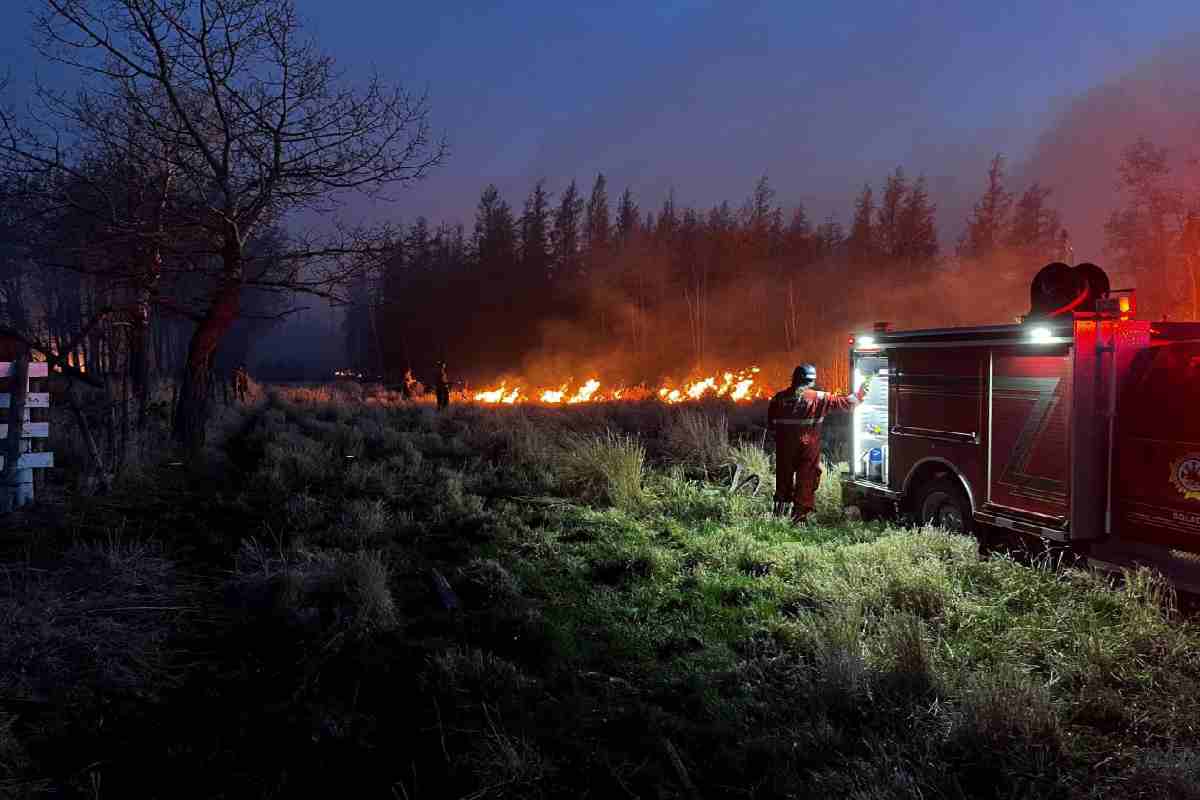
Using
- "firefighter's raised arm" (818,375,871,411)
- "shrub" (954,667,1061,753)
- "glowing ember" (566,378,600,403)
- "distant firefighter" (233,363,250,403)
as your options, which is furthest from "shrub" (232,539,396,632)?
"glowing ember" (566,378,600,403)

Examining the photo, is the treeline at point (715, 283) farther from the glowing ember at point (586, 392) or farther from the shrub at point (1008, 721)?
the shrub at point (1008, 721)

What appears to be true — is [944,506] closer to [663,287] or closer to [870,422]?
[870,422]

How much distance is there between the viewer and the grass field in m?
3.52

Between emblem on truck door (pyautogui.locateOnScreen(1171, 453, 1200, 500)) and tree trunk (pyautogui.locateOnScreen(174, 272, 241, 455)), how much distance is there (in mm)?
10838

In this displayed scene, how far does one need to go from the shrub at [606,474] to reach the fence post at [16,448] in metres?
5.92

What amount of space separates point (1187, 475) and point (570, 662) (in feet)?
13.5

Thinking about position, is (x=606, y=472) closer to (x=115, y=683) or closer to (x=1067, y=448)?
(x=1067, y=448)

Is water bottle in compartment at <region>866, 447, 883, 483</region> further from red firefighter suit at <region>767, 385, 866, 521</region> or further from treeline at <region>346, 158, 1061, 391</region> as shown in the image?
treeline at <region>346, 158, 1061, 391</region>

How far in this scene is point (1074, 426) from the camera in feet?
18.8

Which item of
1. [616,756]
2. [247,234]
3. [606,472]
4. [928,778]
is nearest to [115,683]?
[616,756]

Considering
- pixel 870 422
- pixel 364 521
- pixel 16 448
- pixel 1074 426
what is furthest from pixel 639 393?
pixel 1074 426

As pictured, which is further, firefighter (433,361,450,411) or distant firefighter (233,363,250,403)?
distant firefighter (233,363,250,403)

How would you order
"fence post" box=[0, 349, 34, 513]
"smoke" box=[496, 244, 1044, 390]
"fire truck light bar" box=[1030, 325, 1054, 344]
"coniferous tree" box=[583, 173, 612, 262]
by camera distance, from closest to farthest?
"fire truck light bar" box=[1030, 325, 1054, 344] < "fence post" box=[0, 349, 34, 513] < "smoke" box=[496, 244, 1044, 390] < "coniferous tree" box=[583, 173, 612, 262]

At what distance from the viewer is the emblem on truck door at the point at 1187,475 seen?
5.06m
